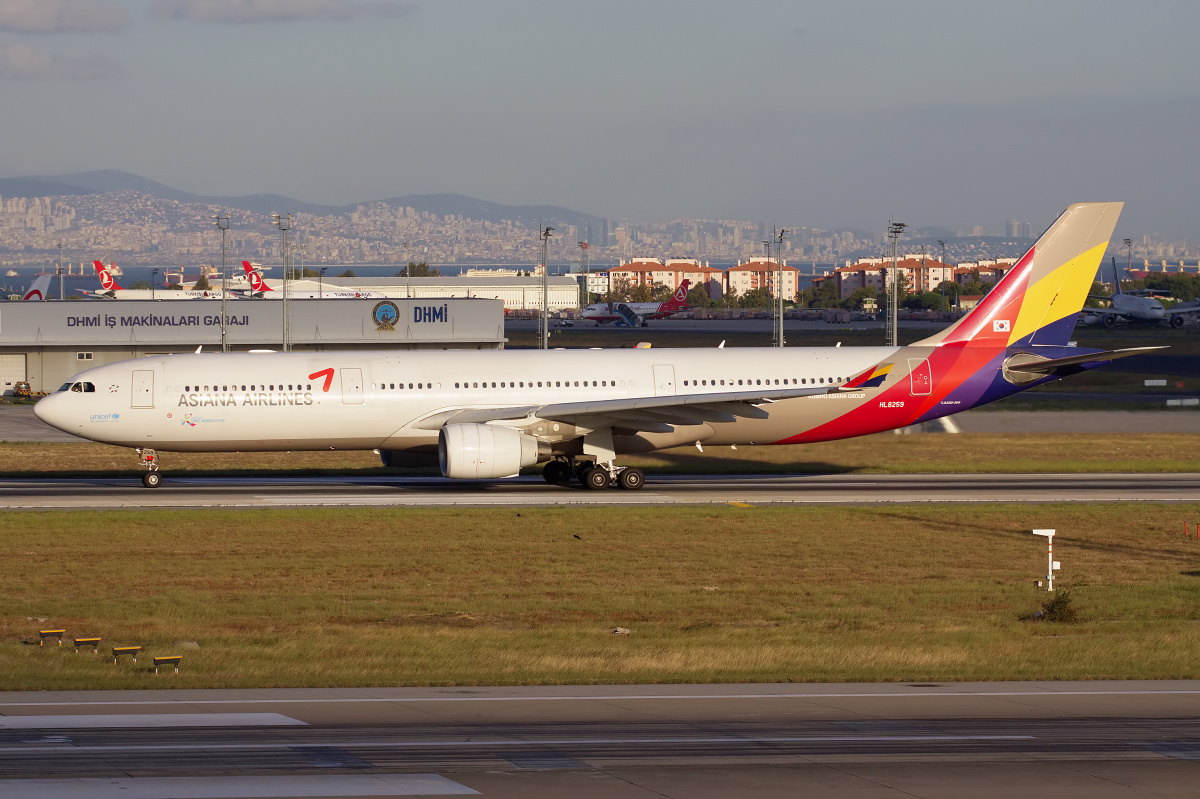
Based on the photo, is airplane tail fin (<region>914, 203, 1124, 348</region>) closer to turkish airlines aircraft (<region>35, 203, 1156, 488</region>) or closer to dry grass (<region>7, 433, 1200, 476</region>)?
turkish airlines aircraft (<region>35, 203, 1156, 488</region>)

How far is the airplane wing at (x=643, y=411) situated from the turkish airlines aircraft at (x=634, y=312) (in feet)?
389

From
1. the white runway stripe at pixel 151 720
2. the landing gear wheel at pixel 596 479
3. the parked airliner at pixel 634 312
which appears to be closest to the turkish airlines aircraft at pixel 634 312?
the parked airliner at pixel 634 312

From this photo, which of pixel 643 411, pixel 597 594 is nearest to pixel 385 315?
pixel 643 411

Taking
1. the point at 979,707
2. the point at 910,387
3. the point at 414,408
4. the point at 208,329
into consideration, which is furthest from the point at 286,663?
the point at 208,329

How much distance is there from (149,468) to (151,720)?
25.2 metres

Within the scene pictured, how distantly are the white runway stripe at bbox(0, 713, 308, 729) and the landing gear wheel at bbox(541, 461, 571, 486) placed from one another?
24.1 metres

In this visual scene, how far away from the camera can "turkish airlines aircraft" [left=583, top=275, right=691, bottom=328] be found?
6309 inches

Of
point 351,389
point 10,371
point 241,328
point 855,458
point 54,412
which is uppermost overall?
point 241,328

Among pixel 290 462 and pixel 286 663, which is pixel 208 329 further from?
pixel 286 663

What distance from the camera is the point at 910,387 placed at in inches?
1495

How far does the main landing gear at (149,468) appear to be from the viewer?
1457 inches

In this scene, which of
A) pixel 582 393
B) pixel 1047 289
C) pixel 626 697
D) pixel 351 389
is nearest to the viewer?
pixel 626 697

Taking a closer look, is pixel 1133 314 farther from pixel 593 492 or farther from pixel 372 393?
pixel 372 393

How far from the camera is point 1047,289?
39.5m
